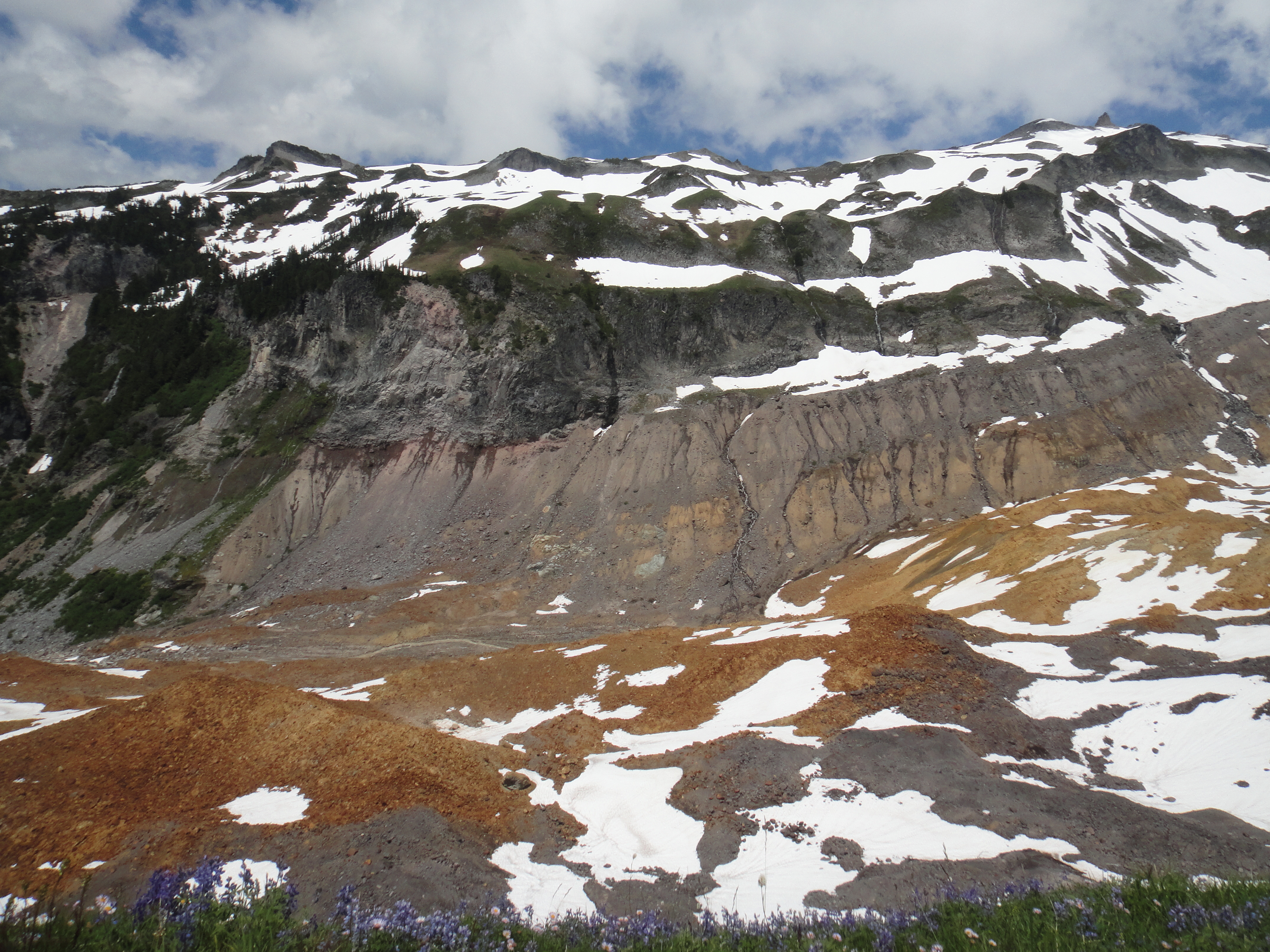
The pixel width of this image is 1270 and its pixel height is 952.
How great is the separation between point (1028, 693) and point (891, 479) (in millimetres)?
34899

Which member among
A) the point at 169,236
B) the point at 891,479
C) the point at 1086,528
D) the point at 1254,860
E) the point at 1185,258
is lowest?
the point at 1254,860

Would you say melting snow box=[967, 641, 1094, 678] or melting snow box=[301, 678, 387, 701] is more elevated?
melting snow box=[301, 678, 387, 701]

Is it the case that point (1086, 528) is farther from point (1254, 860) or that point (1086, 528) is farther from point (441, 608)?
point (441, 608)

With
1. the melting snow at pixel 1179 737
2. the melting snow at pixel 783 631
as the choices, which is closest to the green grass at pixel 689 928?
the melting snow at pixel 1179 737

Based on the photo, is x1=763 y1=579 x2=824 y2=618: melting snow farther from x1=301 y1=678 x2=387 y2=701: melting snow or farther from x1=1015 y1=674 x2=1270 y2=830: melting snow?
x1=301 y1=678 x2=387 y2=701: melting snow

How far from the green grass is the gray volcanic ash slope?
185 inches

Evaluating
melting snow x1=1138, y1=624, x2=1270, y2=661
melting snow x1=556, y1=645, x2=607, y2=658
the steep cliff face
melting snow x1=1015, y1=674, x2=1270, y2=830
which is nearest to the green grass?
melting snow x1=1015, y1=674, x2=1270, y2=830

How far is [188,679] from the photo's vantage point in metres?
18.6

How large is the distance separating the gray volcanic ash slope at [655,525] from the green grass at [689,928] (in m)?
4.69

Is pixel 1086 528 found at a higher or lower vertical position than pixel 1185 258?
lower

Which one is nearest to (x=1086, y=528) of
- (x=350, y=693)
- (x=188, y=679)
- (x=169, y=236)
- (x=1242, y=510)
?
(x=1242, y=510)

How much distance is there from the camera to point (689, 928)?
655cm

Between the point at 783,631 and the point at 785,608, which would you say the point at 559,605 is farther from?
the point at 783,631

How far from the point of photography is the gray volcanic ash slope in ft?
44.4
